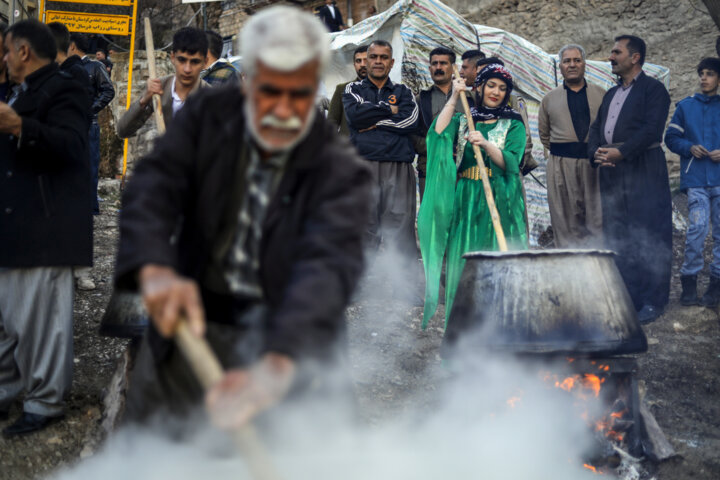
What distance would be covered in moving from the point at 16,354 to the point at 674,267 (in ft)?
23.1

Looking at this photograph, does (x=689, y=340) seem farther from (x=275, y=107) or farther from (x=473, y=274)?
(x=275, y=107)

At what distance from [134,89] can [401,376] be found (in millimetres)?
9654

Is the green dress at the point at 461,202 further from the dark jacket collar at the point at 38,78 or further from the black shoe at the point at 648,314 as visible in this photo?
the dark jacket collar at the point at 38,78

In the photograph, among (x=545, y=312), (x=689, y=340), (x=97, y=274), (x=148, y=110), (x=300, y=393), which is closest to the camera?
(x=300, y=393)

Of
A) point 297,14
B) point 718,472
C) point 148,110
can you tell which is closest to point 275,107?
point 297,14

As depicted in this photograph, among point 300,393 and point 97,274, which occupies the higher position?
point 300,393

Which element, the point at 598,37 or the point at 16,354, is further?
the point at 598,37

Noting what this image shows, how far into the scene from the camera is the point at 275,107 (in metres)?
1.69

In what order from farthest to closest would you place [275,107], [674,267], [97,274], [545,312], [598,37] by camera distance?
[598,37]
[674,267]
[97,274]
[545,312]
[275,107]

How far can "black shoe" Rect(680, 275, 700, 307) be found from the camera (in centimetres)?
630

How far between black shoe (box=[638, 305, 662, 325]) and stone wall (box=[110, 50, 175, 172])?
27.8 ft

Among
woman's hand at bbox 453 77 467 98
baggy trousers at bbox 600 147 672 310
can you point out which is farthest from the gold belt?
baggy trousers at bbox 600 147 672 310

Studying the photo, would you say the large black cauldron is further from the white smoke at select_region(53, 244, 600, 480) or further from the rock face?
the rock face

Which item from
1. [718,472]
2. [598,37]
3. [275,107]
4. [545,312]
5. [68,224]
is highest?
[598,37]
